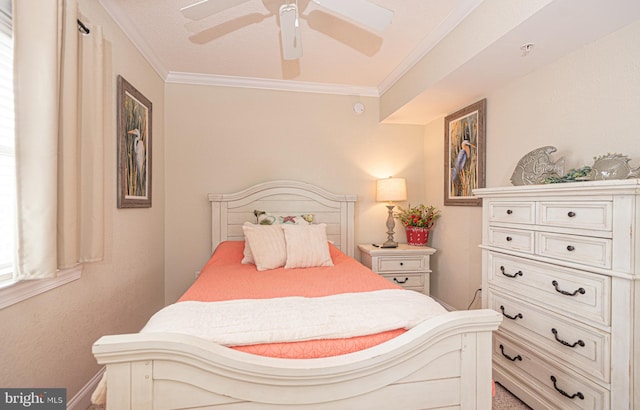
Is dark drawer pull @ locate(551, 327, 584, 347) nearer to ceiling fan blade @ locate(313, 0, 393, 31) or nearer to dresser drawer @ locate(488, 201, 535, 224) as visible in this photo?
dresser drawer @ locate(488, 201, 535, 224)

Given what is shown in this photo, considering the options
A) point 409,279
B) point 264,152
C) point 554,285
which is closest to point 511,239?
point 554,285

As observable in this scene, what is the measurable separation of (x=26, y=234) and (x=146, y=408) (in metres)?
0.86

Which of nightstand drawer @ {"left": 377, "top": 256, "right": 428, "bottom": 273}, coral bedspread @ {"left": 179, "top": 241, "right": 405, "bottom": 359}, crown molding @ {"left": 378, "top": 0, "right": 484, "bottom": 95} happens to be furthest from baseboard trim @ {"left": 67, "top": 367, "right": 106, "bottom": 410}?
crown molding @ {"left": 378, "top": 0, "right": 484, "bottom": 95}

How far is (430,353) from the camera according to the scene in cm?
110

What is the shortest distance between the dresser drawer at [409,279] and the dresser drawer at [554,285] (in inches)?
42.0

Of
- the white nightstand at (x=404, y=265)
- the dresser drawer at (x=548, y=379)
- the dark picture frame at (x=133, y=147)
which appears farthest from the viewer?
the white nightstand at (x=404, y=265)

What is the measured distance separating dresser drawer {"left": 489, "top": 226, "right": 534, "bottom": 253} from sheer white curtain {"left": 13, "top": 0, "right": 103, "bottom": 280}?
2.35 metres

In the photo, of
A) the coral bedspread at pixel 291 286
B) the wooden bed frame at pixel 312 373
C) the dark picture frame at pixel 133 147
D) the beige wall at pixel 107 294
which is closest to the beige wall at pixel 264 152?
the beige wall at pixel 107 294

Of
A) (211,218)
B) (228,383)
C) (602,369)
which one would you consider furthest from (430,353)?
(211,218)

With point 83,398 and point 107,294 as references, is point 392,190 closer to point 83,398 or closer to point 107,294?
point 107,294

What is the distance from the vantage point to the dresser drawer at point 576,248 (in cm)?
128

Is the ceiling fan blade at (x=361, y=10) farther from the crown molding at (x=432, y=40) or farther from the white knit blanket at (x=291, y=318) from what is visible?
the white knit blanket at (x=291, y=318)

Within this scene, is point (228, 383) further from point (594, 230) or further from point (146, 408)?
point (594, 230)

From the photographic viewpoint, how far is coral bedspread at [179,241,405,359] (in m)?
1.08
